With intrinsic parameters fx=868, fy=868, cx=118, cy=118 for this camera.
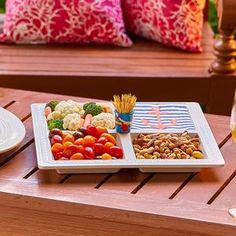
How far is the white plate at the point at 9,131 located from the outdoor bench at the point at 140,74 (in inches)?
33.8

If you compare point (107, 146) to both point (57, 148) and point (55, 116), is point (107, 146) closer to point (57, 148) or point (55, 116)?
point (57, 148)

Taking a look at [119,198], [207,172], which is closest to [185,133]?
[207,172]

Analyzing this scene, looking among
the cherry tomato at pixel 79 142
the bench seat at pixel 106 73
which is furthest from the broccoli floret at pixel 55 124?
the bench seat at pixel 106 73

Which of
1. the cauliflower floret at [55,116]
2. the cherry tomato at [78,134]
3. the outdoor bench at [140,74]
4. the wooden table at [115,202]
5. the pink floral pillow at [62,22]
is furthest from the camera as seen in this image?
the pink floral pillow at [62,22]

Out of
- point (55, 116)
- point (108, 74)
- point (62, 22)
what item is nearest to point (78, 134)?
point (55, 116)

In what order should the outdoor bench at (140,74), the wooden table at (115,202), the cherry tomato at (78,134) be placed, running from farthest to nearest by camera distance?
the outdoor bench at (140,74) < the cherry tomato at (78,134) < the wooden table at (115,202)

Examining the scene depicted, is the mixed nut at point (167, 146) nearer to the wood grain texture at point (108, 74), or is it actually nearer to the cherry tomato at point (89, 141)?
the cherry tomato at point (89, 141)

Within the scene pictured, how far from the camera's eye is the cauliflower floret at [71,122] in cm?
246

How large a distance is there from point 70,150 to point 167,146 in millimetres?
270

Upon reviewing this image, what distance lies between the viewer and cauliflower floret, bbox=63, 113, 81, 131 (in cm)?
246

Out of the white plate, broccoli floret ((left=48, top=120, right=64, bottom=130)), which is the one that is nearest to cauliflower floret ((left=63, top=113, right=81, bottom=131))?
broccoli floret ((left=48, top=120, right=64, bottom=130))

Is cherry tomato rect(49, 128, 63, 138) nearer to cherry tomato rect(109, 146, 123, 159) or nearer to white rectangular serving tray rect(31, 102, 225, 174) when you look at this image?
white rectangular serving tray rect(31, 102, 225, 174)

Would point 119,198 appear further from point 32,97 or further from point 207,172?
point 32,97

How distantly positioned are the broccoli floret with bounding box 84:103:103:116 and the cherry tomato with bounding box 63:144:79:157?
0.24 metres
